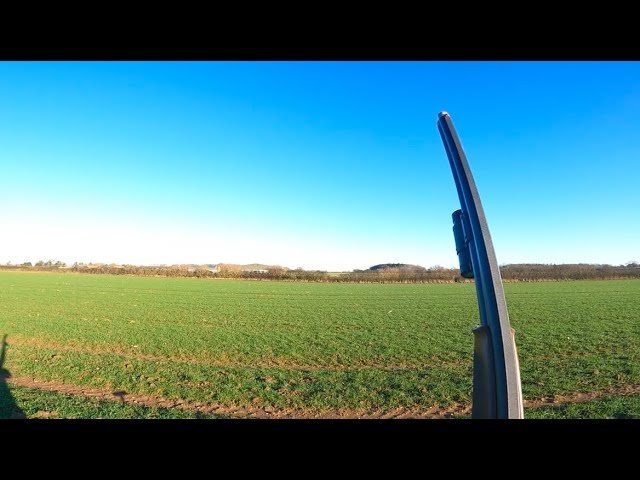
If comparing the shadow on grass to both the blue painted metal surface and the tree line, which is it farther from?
the tree line

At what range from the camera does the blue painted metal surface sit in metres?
1.03

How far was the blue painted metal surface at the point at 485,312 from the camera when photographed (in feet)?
3.37

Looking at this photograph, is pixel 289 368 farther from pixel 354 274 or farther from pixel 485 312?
pixel 354 274

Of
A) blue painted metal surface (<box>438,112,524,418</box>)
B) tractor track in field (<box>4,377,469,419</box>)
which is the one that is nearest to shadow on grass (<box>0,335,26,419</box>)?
tractor track in field (<box>4,377,469,419</box>)

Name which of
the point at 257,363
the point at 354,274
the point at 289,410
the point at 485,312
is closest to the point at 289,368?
the point at 257,363

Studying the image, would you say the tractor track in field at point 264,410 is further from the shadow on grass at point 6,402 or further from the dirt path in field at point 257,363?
the dirt path in field at point 257,363

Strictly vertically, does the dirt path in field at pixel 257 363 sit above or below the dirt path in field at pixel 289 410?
below

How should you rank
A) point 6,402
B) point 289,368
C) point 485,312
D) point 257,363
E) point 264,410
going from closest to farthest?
point 485,312 < point 6,402 < point 264,410 < point 289,368 < point 257,363

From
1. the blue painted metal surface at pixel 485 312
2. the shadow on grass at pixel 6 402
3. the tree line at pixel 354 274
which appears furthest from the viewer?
the tree line at pixel 354 274

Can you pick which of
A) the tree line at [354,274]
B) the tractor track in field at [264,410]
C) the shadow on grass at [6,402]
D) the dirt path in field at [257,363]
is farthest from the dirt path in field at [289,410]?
the tree line at [354,274]

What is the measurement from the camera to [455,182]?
126 centimetres

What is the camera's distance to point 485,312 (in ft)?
3.59
